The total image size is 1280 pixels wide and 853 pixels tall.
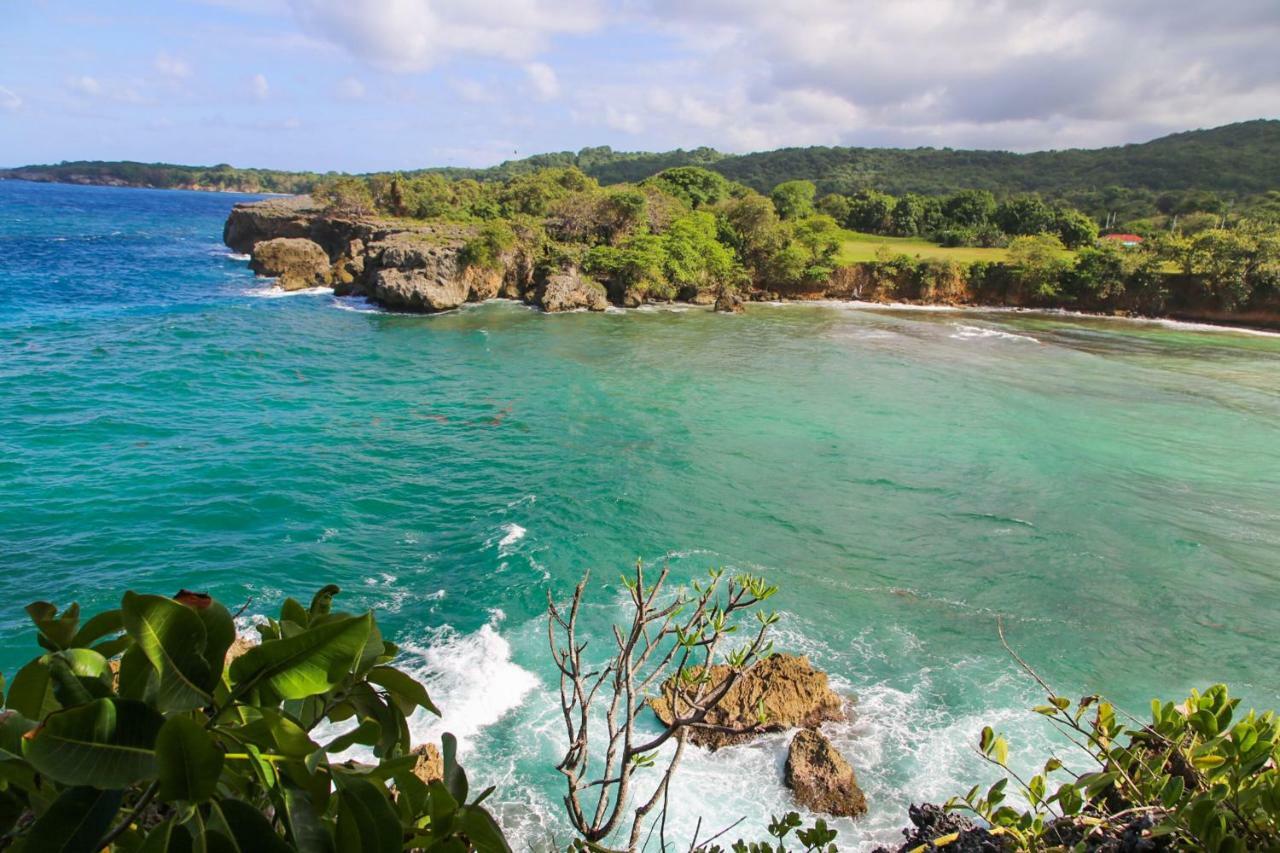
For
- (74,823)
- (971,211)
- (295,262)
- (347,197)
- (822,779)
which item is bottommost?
(822,779)

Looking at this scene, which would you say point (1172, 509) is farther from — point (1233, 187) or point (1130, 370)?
point (1233, 187)

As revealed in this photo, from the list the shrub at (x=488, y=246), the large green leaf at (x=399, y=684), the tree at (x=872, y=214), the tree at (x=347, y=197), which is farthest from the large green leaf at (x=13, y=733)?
the tree at (x=872, y=214)

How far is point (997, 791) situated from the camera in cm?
320

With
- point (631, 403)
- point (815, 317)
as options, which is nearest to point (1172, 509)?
point (631, 403)

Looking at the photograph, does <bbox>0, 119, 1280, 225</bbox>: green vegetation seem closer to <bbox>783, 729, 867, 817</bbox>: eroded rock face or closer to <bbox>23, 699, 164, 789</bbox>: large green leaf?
<bbox>783, 729, 867, 817</bbox>: eroded rock face

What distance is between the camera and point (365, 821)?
1.53 meters

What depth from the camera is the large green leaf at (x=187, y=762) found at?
130 cm

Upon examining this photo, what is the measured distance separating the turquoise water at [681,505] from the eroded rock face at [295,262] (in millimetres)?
14923

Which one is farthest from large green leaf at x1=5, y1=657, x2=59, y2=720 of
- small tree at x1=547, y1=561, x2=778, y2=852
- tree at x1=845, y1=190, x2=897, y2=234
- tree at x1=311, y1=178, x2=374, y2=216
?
tree at x1=845, y1=190, x2=897, y2=234

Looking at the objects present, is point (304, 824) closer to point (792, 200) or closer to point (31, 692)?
point (31, 692)

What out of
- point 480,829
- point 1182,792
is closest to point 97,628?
point 480,829

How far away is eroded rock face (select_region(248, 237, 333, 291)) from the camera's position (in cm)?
4678

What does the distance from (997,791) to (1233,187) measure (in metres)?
139

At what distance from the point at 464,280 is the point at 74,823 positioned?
42.6 m
